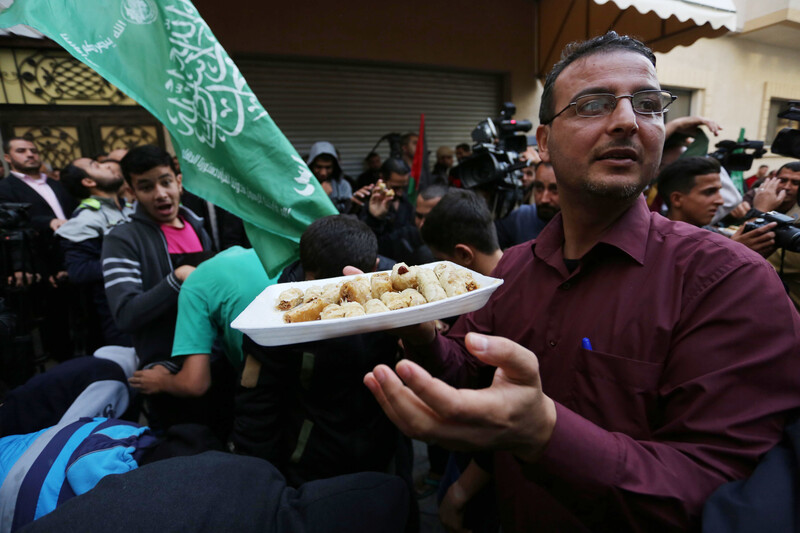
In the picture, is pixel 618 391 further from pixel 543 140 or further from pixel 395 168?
pixel 395 168

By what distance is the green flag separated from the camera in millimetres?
1904

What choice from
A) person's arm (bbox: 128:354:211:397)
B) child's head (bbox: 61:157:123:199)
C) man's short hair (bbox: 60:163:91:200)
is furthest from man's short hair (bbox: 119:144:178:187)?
man's short hair (bbox: 60:163:91:200)

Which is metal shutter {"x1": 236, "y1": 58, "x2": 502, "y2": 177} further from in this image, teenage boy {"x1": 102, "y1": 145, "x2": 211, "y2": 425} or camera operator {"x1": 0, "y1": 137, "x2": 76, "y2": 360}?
teenage boy {"x1": 102, "y1": 145, "x2": 211, "y2": 425}

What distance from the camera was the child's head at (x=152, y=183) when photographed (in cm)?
272

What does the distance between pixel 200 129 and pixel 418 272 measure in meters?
1.45

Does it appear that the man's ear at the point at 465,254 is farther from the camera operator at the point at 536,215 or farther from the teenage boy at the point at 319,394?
the camera operator at the point at 536,215

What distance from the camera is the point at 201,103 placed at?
199 centimetres

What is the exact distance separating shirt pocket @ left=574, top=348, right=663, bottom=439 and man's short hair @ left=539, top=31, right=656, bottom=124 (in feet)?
2.90

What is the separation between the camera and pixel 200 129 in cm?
202

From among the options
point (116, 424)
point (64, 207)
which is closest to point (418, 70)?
point (64, 207)

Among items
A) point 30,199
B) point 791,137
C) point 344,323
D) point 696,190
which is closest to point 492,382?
point 344,323

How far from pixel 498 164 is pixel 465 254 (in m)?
1.54

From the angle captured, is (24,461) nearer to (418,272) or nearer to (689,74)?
(418,272)

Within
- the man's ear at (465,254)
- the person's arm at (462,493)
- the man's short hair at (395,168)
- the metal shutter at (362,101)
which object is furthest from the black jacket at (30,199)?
the person's arm at (462,493)
